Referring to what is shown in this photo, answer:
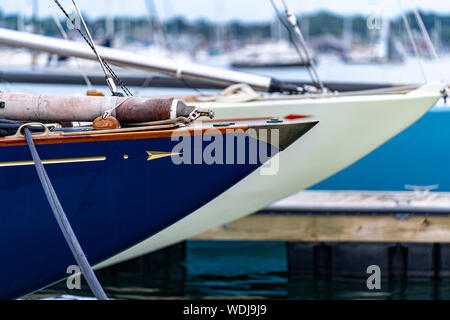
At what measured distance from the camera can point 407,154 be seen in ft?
32.6

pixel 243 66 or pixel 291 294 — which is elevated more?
pixel 243 66

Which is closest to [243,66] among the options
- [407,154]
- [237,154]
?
[407,154]

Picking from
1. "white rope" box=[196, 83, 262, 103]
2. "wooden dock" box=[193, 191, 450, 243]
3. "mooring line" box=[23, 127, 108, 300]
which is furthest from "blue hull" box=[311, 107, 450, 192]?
"mooring line" box=[23, 127, 108, 300]

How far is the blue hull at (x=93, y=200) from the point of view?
5770mm

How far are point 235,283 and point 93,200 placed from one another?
3414 mm

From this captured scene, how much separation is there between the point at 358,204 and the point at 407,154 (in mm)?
1615

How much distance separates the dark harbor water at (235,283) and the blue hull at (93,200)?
1.92 m

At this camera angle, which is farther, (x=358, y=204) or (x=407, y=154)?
(x=407, y=154)

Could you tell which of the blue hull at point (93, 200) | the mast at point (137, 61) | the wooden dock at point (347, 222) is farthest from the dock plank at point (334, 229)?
the blue hull at point (93, 200)

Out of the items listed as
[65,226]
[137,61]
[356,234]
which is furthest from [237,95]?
[65,226]

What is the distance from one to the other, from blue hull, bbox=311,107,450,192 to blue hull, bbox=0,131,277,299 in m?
4.07
